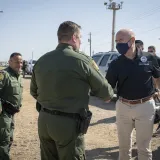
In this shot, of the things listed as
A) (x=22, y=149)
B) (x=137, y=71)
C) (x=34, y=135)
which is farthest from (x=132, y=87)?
(x=34, y=135)

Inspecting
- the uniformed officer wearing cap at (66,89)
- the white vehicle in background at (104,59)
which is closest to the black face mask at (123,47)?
the uniformed officer wearing cap at (66,89)

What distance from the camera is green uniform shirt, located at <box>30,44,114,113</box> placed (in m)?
2.47

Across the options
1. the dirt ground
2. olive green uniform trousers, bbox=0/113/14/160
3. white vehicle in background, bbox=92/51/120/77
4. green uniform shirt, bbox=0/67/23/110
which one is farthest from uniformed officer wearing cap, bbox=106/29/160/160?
white vehicle in background, bbox=92/51/120/77

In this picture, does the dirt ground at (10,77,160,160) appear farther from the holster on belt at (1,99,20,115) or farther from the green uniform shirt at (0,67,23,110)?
the green uniform shirt at (0,67,23,110)

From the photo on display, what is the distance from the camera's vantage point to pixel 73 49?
2623mm

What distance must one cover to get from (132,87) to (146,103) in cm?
27

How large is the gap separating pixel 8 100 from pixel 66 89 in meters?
2.10

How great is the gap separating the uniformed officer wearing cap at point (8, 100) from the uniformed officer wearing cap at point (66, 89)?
1.72 metres

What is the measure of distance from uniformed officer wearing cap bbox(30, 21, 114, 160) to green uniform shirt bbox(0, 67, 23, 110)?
A: 173 cm

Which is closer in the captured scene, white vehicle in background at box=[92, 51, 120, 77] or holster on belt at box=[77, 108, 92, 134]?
holster on belt at box=[77, 108, 92, 134]

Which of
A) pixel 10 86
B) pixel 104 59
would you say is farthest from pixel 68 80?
pixel 104 59

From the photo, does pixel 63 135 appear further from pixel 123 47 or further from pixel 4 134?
pixel 4 134

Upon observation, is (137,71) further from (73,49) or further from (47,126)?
(47,126)

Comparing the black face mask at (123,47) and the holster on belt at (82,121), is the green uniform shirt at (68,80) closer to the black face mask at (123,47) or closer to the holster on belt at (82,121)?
the holster on belt at (82,121)
